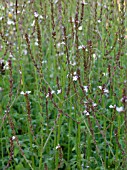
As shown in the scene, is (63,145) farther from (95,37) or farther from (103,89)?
(95,37)

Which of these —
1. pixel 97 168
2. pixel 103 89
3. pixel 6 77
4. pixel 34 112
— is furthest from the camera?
pixel 6 77

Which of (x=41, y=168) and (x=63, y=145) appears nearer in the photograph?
(x=41, y=168)

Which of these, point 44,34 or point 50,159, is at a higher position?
point 44,34

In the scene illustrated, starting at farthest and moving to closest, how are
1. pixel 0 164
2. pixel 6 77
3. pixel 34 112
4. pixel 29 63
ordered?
pixel 29 63, pixel 6 77, pixel 34 112, pixel 0 164

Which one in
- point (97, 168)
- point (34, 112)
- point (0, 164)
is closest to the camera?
point (97, 168)

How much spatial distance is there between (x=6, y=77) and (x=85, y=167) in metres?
1.54

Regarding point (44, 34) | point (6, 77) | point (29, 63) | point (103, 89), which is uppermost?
point (44, 34)

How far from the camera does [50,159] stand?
259 centimetres

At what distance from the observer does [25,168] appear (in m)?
2.66

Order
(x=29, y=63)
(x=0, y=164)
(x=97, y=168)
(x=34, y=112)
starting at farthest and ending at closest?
(x=29, y=63), (x=34, y=112), (x=0, y=164), (x=97, y=168)

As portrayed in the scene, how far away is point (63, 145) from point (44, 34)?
210cm

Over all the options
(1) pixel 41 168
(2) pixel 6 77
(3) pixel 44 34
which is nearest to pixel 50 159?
(1) pixel 41 168

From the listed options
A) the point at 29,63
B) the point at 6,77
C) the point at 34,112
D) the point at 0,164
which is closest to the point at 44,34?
the point at 29,63

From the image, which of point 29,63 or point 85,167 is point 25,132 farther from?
point 29,63
